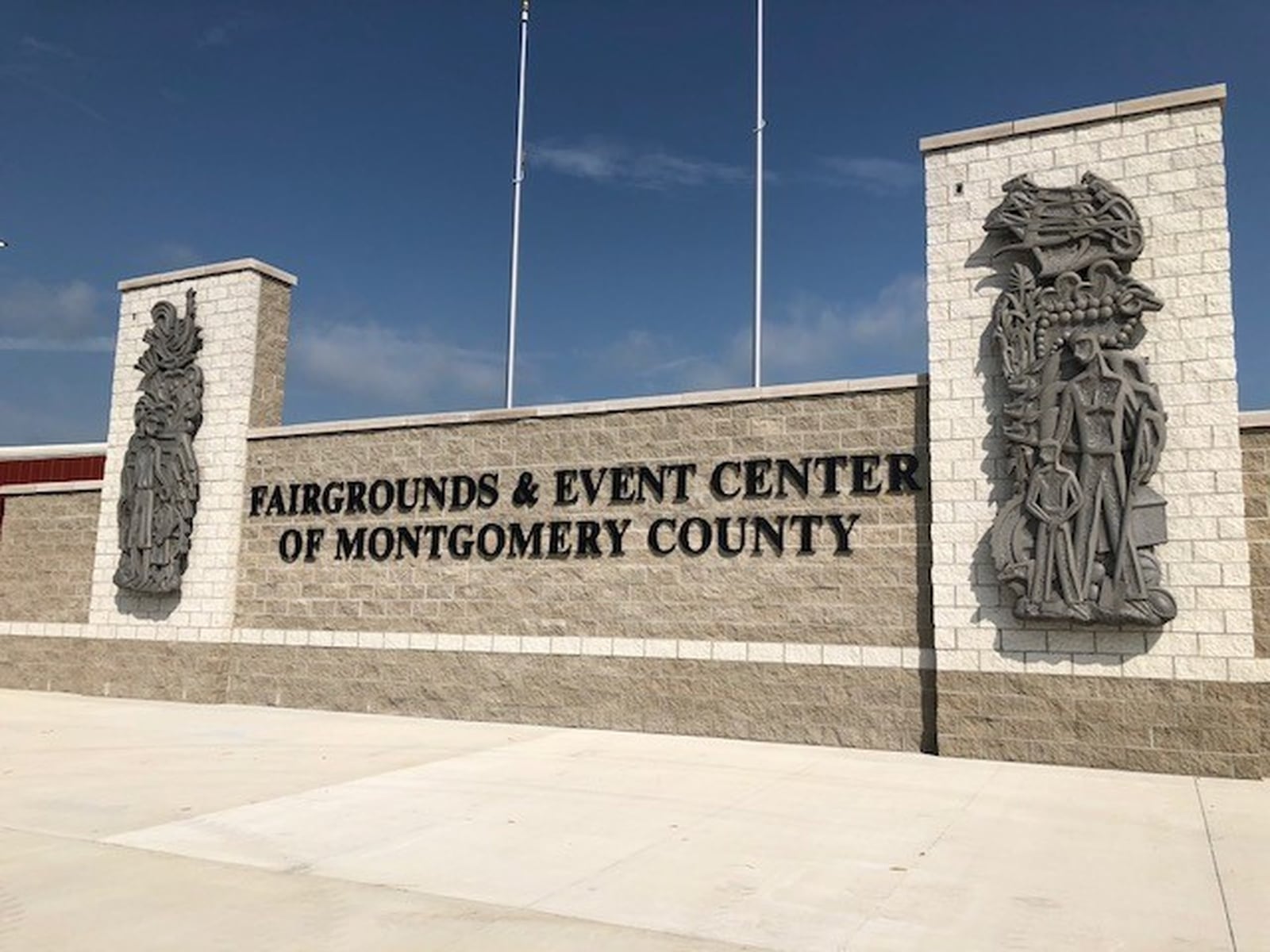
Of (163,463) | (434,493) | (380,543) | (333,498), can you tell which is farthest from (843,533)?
(163,463)

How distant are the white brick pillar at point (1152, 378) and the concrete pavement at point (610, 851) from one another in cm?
136

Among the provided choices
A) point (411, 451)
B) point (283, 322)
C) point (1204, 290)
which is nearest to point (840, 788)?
point (1204, 290)

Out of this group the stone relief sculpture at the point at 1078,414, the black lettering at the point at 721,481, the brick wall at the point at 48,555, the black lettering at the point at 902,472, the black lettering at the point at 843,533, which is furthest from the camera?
the brick wall at the point at 48,555

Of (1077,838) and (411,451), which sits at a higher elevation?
(411,451)

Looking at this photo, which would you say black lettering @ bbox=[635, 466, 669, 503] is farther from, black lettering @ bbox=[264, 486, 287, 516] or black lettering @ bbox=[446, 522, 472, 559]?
black lettering @ bbox=[264, 486, 287, 516]

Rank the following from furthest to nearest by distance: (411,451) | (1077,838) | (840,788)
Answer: (411,451) < (840,788) < (1077,838)

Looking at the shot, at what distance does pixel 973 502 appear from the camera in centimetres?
1123

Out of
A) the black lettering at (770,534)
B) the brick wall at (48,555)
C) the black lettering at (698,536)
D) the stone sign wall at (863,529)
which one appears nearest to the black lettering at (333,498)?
the stone sign wall at (863,529)

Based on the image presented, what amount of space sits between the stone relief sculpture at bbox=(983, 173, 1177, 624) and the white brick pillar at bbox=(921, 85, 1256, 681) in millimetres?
211

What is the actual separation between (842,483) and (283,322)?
10110 mm

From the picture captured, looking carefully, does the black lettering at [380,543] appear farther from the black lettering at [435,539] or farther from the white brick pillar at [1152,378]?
the white brick pillar at [1152,378]

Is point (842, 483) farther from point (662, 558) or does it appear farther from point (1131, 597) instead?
point (1131, 597)

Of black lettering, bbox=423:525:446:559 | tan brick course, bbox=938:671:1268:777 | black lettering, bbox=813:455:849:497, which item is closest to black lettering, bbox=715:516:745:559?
black lettering, bbox=813:455:849:497

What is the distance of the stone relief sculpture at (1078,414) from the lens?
1032 centimetres
